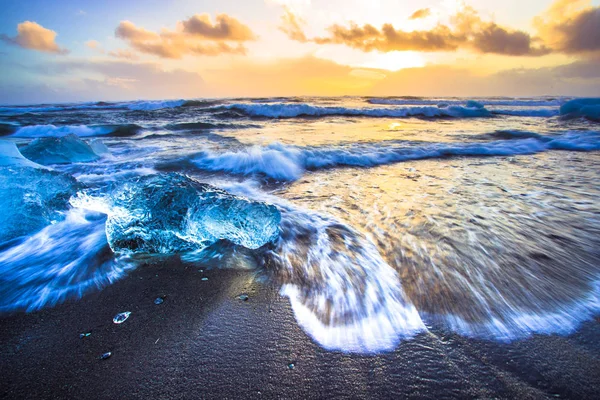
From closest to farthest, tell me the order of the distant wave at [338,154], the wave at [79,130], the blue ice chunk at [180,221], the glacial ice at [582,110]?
the blue ice chunk at [180,221] < the distant wave at [338,154] < the wave at [79,130] < the glacial ice at [582,110]

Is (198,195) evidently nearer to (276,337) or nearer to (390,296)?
(276,337)

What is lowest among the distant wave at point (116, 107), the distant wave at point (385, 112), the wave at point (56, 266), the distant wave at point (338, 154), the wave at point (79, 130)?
the wave at point (56, 266)

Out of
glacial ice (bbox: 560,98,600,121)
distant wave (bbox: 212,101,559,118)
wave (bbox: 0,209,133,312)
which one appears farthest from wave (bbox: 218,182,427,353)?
glacial ice (bbox: 560,98,600,121)

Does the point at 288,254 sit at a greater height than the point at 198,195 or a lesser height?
lesser

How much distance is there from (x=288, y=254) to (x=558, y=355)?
1451mm

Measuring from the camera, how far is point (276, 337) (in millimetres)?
1288

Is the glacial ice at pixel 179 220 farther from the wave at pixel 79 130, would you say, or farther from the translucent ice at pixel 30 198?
the wave at pixel 79 130

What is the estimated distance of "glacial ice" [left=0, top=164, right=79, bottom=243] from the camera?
2307 mm

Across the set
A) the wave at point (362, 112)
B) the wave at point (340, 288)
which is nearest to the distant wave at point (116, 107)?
the wave at point (362, 112)

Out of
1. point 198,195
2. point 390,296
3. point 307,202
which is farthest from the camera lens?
point 307,202

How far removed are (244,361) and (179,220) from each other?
1.24 metres

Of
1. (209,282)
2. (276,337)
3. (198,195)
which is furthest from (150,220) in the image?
(276,337)

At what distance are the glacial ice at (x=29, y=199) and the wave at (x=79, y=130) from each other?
681 cm

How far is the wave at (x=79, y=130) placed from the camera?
8.93 metres
